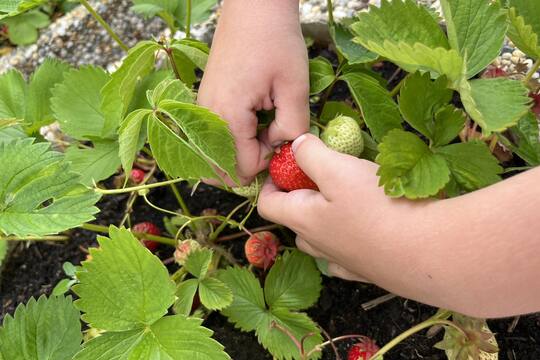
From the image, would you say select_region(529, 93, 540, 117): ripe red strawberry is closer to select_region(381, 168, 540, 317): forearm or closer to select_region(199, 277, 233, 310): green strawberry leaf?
select_region(381, 168, 540, 317): forearm

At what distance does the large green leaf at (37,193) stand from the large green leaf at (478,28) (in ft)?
1.67

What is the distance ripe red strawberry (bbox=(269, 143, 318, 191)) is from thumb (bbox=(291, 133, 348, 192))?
22 mm

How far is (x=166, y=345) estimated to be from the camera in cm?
72

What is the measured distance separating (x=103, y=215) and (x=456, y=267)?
31.3 inches

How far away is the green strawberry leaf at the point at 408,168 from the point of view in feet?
2.03

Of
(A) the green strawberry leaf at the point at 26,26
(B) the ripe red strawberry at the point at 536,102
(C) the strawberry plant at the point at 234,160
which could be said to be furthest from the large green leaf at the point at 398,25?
(A) the green strawberry leaf at the point at 26,26

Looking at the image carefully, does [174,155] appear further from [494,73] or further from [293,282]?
[494,73]

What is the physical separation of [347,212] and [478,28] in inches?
10.7

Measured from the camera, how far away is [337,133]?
75 centimetres

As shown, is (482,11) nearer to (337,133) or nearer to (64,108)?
(337,133)

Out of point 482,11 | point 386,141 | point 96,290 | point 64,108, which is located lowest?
point 96,290

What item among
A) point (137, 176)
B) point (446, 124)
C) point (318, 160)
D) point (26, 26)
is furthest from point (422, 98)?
point (26, 26)

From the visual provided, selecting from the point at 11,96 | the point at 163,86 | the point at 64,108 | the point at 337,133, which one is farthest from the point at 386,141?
the point at 11,96

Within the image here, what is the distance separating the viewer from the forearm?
56 centimetres
